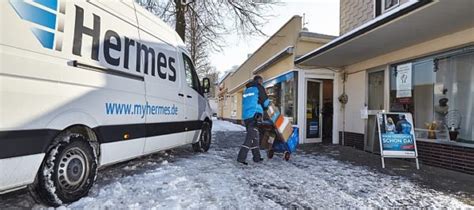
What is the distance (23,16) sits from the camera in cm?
304

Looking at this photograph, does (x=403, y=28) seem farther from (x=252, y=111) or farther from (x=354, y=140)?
(x=354, y=140)

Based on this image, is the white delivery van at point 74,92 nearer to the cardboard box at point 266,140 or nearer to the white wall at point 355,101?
the cardboard box at point 266,140

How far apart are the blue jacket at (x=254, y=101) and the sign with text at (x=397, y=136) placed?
2.37 metres

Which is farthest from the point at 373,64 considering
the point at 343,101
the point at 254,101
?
the point at 254,101

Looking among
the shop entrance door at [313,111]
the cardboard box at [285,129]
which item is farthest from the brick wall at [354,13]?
the cardboard box at [285,129]

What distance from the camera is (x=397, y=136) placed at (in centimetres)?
644

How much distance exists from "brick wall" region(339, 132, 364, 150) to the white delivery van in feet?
18.7

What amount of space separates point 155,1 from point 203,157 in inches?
304

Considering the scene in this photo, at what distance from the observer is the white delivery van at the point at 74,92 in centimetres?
294

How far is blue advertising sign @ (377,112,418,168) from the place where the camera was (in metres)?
6.34

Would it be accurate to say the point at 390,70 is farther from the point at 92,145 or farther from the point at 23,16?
the point at 23,16

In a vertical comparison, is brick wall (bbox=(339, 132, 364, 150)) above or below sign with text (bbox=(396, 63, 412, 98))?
below

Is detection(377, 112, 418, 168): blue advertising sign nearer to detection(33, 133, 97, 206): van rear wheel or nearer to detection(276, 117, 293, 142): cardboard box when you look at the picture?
detection(276, 117, 293, 142): cardboard box

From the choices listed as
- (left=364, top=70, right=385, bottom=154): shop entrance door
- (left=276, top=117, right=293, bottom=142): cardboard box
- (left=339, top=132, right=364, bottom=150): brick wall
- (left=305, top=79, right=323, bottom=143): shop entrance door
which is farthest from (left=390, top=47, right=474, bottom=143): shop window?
(left=305, top=79, right=323, bottom=143): shop entrance door
